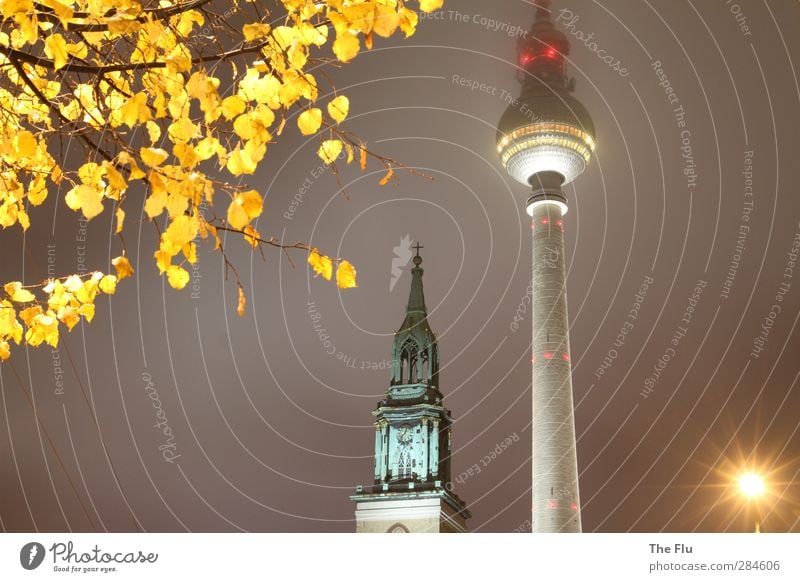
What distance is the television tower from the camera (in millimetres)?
55031

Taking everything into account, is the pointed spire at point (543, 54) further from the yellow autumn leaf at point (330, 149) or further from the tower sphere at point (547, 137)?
the yellow autumn leaf at point (330, 149)

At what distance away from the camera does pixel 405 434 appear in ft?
215

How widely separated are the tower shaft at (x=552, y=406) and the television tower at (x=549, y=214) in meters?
0.06

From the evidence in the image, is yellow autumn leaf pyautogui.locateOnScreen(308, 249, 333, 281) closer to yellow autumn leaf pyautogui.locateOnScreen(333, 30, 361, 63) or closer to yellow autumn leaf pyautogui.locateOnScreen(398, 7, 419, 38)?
yellow autumn leaf pyautogui.locateOnScreen(333, 30, 361, 63)

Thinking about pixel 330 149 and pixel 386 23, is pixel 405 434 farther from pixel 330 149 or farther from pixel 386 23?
pixel 386 23

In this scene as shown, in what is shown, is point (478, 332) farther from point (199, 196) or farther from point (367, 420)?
point (199, 196)

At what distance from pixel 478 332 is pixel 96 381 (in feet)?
110

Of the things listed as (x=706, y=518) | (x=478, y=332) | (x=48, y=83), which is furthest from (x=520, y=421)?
(x=48, y=83)

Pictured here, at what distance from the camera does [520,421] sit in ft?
269

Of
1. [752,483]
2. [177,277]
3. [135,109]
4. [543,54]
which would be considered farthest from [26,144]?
[543,54]

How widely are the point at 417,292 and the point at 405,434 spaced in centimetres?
1173

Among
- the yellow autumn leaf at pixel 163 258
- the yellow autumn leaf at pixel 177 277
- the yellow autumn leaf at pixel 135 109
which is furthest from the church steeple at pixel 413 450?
the yellow autumn leaf at pixel 135 109

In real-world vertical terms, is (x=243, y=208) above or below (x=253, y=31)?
below

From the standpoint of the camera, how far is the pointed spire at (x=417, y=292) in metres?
69.2
